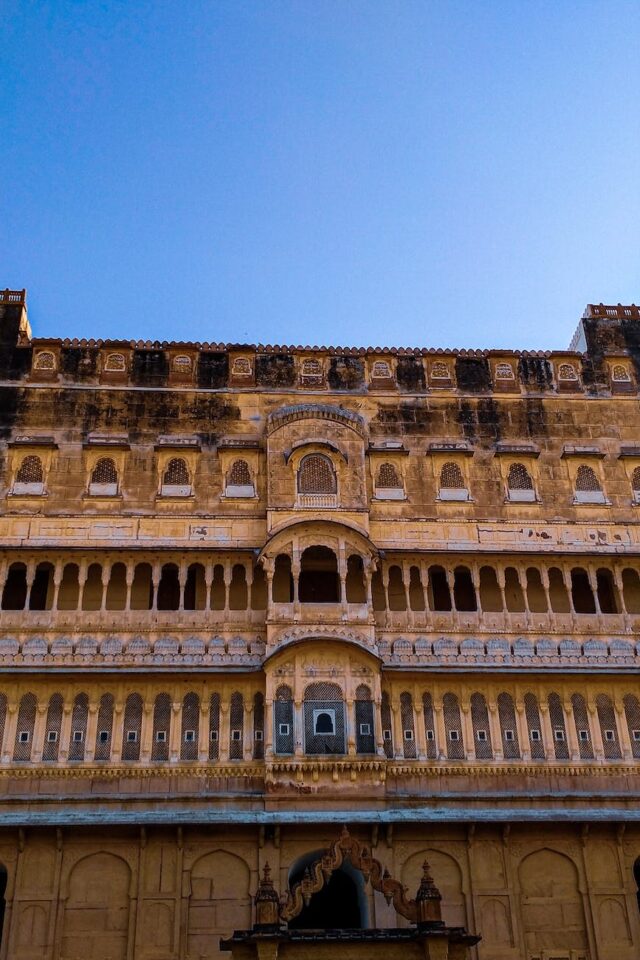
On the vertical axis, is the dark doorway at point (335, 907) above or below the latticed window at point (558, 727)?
below

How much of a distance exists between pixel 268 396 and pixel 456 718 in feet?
30.1

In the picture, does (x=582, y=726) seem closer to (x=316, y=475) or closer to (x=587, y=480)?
(x=587, y=480)

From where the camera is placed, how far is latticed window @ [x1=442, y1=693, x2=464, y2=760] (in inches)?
870

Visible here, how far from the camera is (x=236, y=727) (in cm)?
2209

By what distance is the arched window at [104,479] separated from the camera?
24.5 meters

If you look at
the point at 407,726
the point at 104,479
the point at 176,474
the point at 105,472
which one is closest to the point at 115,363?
the point at 105,472

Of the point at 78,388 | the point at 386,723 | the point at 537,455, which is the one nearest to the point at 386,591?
the point at 386,723

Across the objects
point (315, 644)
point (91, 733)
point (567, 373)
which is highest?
point (567, 373)

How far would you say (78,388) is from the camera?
25875 mm

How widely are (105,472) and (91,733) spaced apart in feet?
20.6

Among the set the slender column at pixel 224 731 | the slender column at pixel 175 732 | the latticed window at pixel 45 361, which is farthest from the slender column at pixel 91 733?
the latticed window at pixel 45 361

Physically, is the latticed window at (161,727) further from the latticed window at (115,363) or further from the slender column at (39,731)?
the latticed window at (115,363)

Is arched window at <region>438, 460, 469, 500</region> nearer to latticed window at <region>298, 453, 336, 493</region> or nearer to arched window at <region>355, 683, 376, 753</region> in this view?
latticed window at <region>298, 453, 336, 493</region>

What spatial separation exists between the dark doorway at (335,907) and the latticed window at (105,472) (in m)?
10.2
